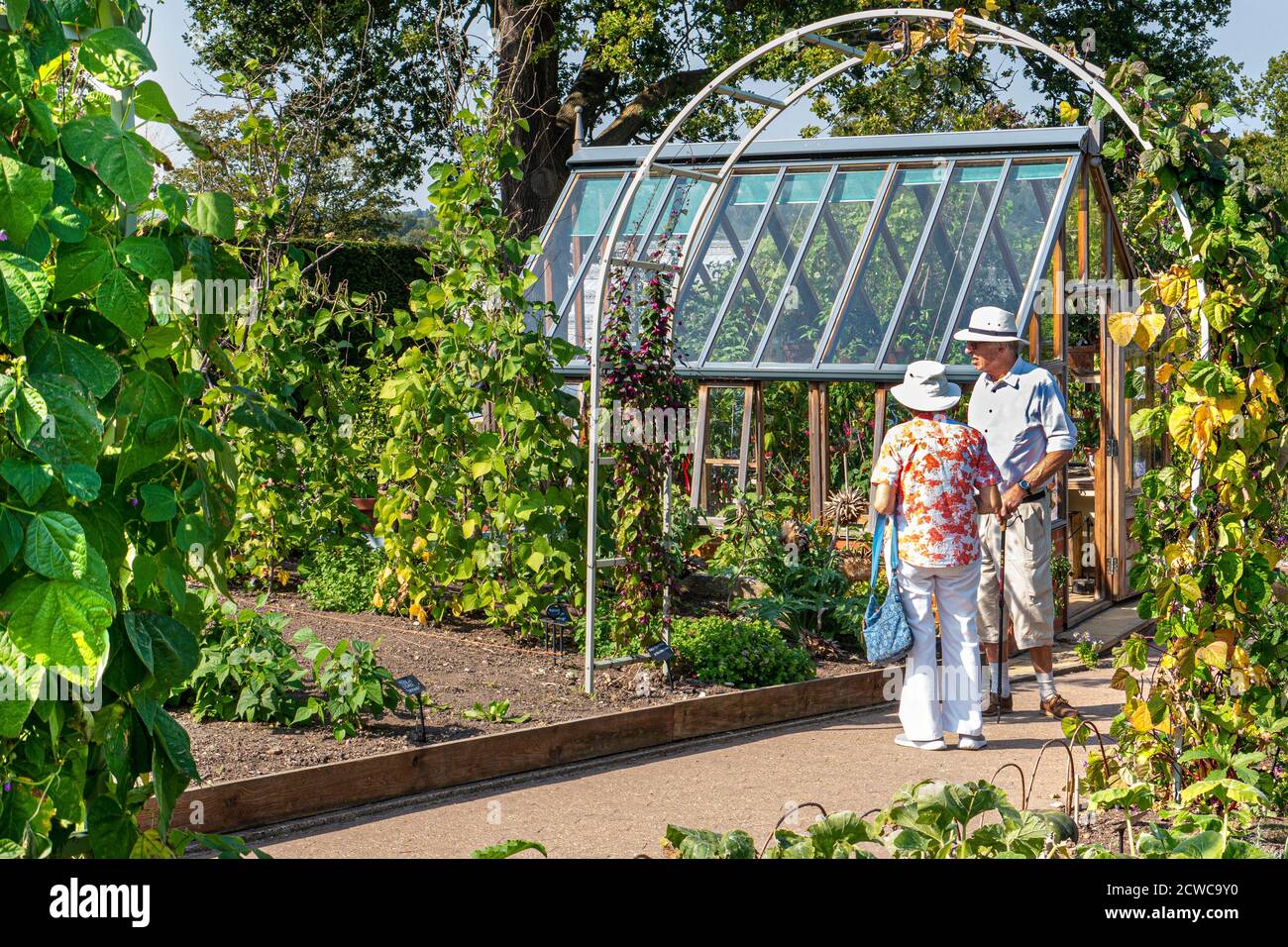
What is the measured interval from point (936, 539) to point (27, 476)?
4.75m

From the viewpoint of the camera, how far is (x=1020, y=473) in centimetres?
703

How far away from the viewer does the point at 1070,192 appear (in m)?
9.77

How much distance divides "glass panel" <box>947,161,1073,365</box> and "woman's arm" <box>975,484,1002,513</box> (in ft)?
10.6

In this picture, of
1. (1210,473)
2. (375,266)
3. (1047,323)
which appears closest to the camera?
(1210,473)

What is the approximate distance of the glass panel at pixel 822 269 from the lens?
10.2 meters

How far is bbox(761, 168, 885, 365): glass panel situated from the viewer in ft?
33.5

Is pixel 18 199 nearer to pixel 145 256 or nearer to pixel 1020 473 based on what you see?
pixel 145 256

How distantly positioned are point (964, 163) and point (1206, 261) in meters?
6.00

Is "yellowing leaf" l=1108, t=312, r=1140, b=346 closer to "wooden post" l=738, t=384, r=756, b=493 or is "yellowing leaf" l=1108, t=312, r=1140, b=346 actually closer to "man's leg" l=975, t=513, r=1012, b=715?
"man's leg" l=975, t=513, r=1012, b=715

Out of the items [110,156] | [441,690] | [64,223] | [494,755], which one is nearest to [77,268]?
[64,223]

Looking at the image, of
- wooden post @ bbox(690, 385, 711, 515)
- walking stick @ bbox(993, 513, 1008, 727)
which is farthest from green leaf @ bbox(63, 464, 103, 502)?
wooden post @ bbox(690, 385, 711, 515)

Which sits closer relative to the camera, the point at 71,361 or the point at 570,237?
the point at 71,361

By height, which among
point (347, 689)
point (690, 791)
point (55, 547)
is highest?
point (55, 547)
